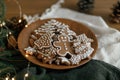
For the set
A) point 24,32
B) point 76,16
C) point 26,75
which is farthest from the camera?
point 76,16

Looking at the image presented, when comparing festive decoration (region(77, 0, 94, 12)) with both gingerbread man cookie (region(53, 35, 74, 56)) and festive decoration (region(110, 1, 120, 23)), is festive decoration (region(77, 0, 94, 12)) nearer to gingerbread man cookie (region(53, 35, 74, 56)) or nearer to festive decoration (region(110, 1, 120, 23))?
festive decoration (region(110, 1, 120, 23))

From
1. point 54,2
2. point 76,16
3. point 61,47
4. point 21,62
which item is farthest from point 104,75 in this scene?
point 54,2

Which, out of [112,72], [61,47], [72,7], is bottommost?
[112,72]

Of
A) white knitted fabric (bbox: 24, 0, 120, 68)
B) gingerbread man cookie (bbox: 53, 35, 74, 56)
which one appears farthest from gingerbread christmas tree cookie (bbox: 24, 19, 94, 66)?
white knitted fabric (bbox: 24, 0, 120, 68)

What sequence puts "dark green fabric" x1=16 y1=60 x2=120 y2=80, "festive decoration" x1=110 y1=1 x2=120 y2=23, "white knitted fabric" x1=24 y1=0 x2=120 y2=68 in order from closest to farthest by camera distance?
"dark green fabric" x1=16 y1=60 x2=120 y2=80 < "white knitted fabric" x1=24 y1=0 x2=120 y2=68 < "festive decoration" x1=110 y1=1 x2=120 y2=23

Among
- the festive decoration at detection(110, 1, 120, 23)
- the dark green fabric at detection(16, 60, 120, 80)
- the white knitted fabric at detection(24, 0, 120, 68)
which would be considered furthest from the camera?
the festive decoration at detection(110, 1, 120, 23)

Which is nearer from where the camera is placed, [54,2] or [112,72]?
[112,72]

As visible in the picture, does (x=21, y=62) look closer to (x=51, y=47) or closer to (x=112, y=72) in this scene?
(x=51, y=47)

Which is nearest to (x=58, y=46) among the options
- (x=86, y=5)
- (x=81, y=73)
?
(x=81, y=73)
